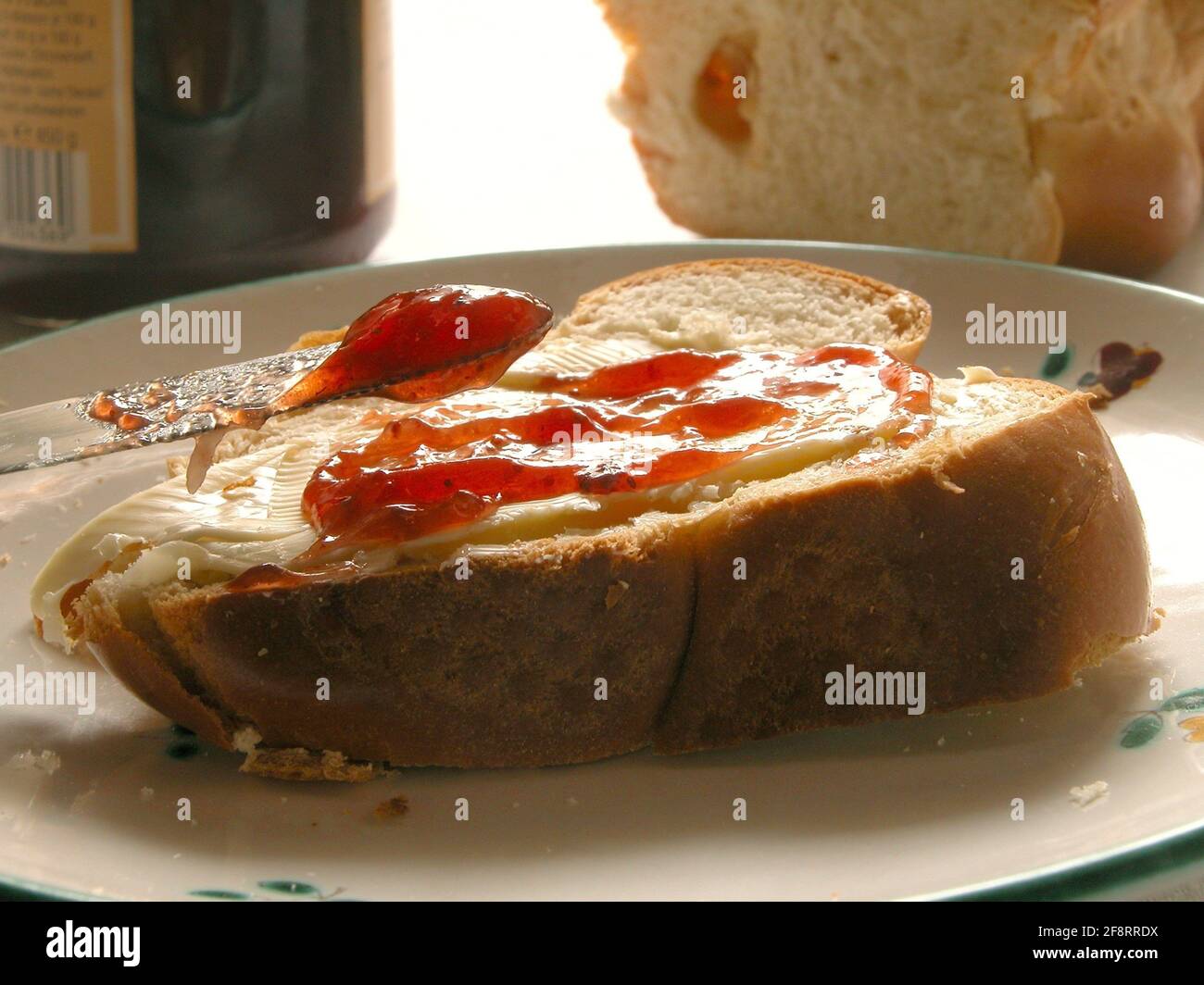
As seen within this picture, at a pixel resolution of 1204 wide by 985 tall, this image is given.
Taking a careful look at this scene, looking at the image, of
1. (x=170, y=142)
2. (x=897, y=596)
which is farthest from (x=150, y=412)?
(x=170, y=142)

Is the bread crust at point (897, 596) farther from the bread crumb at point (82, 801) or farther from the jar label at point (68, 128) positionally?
the jar label at point (68, 128)

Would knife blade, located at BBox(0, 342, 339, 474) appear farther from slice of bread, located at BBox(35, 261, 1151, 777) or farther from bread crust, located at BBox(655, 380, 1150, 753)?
bread crust, located at BBox(655, 380, 1150, 753)

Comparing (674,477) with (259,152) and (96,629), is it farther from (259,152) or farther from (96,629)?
(259,152)

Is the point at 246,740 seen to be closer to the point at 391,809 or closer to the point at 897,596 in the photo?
the point at 391,809

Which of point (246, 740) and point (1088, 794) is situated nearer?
point (1088, 794)
